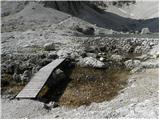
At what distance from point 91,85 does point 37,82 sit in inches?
115

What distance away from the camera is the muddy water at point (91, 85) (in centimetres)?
1652

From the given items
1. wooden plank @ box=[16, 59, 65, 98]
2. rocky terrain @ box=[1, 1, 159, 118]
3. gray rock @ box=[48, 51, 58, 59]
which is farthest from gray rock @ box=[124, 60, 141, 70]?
gray rock @ box=[48, 51, 58, 59]

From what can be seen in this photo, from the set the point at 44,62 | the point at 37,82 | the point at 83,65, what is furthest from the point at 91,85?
the point at 44,62

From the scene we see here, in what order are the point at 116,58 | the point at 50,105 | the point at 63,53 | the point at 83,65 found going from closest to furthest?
the point at 50,105 < the point at 83,65 < the point at 116,58 < the point at 63,53

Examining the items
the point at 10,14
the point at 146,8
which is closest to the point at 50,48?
the point at 10,14

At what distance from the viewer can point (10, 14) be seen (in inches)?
1879

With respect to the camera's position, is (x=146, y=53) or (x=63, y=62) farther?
(x=146, y=53)

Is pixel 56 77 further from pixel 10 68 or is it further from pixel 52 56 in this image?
pixel 52 56

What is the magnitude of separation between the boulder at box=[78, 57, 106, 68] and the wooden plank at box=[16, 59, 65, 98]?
164 centimetres

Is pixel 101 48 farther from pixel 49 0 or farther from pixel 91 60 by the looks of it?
pixel 49 0

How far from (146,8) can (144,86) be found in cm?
7054

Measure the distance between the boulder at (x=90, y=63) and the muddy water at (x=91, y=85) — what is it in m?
0.40

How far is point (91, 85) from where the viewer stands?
732 inches

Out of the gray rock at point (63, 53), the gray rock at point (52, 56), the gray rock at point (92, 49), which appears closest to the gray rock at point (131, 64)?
the gray rock at point (92, 49)
